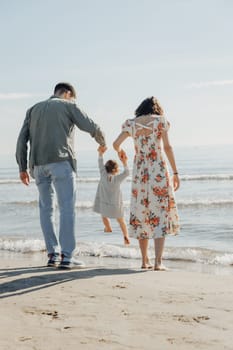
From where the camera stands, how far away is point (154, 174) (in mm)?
5789

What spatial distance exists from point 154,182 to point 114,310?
2137 millimetres

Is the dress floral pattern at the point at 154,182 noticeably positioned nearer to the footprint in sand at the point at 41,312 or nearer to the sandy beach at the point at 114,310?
the sandy beach at the point at 114,310

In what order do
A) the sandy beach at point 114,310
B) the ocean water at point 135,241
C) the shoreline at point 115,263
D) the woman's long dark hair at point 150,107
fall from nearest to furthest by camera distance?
1. the sandy beach at point 114,310
2. the woman's long dark hair at point 150,107
3. the shoreline at point 115,263
4. the ocean water at point 135,241

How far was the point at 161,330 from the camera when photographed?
3.42 metres

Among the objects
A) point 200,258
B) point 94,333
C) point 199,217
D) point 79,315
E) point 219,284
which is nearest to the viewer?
point 94,333

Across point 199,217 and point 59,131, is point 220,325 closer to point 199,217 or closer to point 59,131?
point 59,131

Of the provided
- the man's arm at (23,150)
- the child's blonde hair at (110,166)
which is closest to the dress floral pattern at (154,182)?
the man's arm at (23,150)

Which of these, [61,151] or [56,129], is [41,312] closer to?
[61,151]

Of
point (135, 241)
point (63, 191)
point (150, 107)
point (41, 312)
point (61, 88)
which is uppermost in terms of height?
point (61, 88)

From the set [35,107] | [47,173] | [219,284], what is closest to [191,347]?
[219,284]

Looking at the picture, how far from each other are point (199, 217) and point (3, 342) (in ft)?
29.7

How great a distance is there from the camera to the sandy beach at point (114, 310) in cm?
322

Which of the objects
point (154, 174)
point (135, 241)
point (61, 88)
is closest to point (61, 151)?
point (61, 88)

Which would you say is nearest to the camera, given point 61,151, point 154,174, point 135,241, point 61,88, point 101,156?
point 61,151
